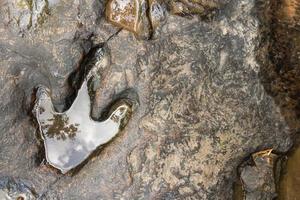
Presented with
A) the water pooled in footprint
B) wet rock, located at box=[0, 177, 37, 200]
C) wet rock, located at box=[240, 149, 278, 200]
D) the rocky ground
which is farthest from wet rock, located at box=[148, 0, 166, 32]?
wet rock, located at box=[0, 177, 37, 200]

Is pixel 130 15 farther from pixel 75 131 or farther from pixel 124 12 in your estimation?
pixel 75 131

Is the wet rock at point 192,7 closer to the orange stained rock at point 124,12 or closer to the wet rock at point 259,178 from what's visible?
the orange stained rock at point 124,12

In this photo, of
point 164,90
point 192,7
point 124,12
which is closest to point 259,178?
point 164,90

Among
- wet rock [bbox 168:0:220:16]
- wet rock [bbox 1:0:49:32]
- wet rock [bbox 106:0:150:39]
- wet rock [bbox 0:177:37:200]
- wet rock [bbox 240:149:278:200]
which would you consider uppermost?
wet rock [bbox 168:0:220:16]

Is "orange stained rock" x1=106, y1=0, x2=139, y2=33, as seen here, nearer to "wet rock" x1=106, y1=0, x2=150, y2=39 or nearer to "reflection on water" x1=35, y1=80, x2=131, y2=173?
"wet rock" x1=106, y1=0, x2=150, y2=39

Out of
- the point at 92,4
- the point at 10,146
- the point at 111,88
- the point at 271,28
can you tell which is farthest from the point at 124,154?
the point at 271,28
